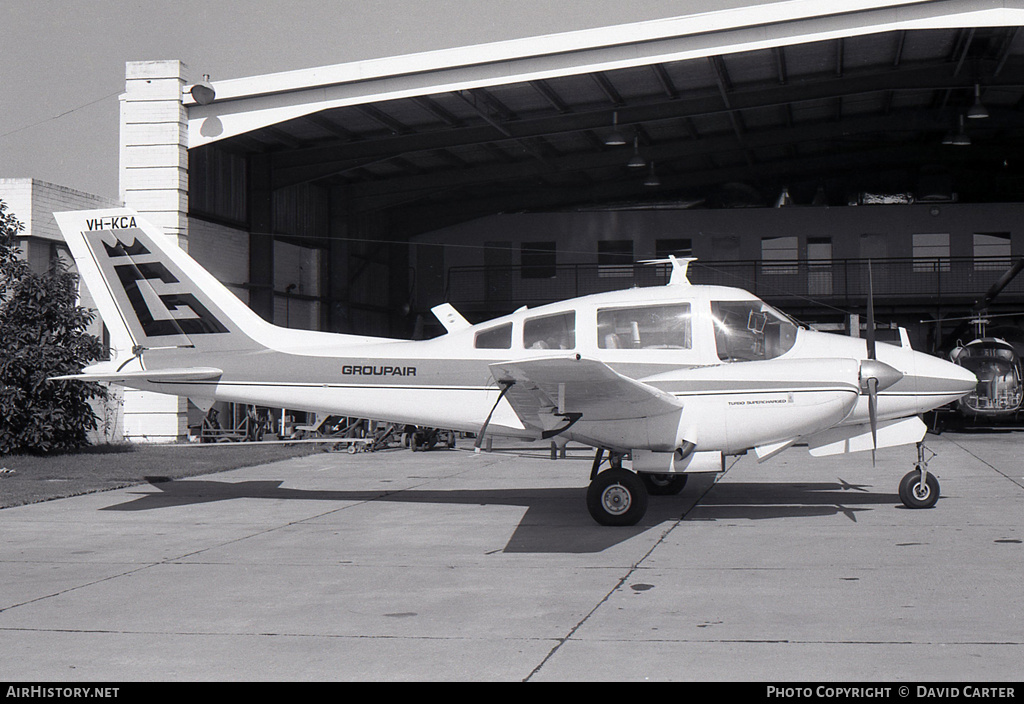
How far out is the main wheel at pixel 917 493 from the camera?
10672mm

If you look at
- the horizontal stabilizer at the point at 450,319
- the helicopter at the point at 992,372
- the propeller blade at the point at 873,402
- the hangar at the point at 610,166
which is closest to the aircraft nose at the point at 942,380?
the propeller blade at the point at 873,402

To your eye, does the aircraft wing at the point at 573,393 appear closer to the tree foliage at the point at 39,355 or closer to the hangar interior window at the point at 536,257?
the tree foliage at the point at 39,355

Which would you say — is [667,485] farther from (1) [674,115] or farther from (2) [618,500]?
(1) [674,115]

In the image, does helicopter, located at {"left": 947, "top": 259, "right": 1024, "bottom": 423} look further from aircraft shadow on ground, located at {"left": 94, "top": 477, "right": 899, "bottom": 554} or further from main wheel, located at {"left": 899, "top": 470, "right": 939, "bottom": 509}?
main wheel, located at {"left": 899, "top": 470, "right": 939, "bottom": 509}

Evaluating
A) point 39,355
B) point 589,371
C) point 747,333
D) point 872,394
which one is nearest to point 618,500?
point 589,371

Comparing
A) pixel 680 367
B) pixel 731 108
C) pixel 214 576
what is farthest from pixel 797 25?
pixel 214 576

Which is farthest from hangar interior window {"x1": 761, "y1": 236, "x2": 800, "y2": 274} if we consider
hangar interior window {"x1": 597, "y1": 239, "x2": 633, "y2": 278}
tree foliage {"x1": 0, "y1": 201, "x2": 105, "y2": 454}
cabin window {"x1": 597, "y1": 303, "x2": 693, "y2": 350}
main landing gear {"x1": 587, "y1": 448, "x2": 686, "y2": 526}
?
main landing gear {"x1": 587, "y1": 448, "x2": 686, "y2": 526}

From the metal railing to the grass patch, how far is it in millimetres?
14489

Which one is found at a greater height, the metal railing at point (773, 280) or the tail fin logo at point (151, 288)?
the metal railing at point (773, 280)

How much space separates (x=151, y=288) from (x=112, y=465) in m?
6.31

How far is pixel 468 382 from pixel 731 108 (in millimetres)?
16862

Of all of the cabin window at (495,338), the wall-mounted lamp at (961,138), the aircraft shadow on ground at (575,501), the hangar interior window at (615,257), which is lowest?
the aircraft shadow on ground at (575,501)

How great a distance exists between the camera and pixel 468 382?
10922mm

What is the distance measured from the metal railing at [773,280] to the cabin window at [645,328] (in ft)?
75.4
